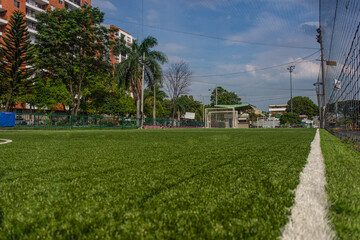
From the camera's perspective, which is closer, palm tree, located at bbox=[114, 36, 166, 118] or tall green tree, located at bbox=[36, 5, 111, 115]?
tall green tree, located at bbox=[36, 5, 111, 115]

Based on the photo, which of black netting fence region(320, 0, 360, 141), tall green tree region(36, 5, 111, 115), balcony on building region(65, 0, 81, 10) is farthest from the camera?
balcony on building region(65, 0, 81, 10)

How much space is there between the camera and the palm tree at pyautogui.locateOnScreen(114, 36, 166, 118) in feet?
89.9

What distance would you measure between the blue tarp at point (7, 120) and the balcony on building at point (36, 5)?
29.7m

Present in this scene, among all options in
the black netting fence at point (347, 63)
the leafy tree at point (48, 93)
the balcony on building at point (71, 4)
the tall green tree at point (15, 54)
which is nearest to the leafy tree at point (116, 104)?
the leafy tree at point (48, 93)

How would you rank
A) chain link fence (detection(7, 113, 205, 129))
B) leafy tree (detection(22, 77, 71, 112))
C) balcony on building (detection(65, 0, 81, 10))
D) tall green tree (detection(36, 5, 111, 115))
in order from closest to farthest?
chain link fence (detection(7, 113, 205, 129)) → tall green tree (detection(36, 5, 111, 115)) → leafy tree (detection(22, 77, 71, 112)) → balcony on building (detection(65, 0, 81, 10))

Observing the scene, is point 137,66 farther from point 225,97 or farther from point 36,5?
point 225,97

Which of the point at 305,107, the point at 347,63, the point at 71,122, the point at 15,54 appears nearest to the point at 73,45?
the point at 15,54

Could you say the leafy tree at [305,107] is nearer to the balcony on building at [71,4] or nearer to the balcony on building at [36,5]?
the balcony on building at [71,4]

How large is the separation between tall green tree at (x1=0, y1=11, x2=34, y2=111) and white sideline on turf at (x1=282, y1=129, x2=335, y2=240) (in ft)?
88.7

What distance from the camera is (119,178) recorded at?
2.18 meters

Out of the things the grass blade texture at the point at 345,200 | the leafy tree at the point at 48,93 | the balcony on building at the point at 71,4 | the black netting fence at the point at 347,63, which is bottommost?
the grass blade texture at the point at 345,200

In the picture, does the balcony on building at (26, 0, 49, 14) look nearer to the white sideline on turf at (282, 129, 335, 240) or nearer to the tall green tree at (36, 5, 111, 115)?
the tall green tree at (36, 5, 111, 115)

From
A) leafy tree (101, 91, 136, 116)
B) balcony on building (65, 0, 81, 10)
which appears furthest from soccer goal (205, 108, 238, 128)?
balcony on building (65, 0, 81, 10)

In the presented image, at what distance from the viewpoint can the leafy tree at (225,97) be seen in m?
67.4
